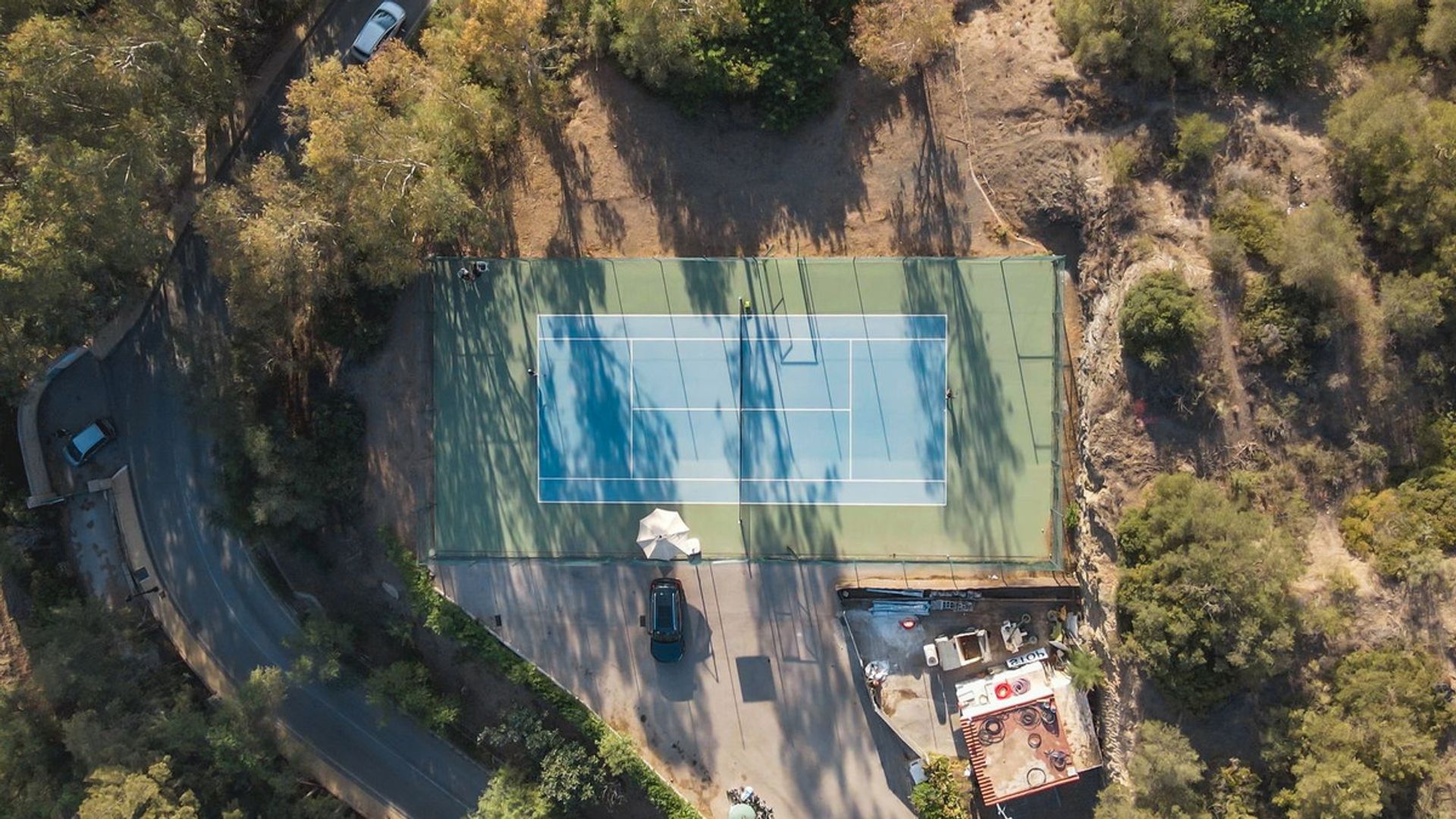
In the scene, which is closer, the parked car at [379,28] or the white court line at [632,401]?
the white court line at [632,401]

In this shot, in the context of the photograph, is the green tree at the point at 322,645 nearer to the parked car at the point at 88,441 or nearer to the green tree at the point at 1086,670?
the parked car at the point at 88,441

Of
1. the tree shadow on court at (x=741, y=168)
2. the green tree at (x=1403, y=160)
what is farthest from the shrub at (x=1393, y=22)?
the tree shadow on court at (x=741, y=168)

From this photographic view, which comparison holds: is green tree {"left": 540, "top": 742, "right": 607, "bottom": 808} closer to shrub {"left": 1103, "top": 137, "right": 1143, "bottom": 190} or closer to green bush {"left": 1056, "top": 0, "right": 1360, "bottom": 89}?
shrub {"left": 1103, "top": 137, "right": 1143, "bottom": 190}

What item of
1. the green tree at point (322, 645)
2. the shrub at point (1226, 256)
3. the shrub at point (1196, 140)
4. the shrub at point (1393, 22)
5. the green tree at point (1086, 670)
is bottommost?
the green tree at point (1086, 670)

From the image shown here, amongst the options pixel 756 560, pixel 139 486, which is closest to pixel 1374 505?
pixel 756 560

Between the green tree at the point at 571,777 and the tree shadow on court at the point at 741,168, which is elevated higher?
the tree shadow on court at the point at 741,168
